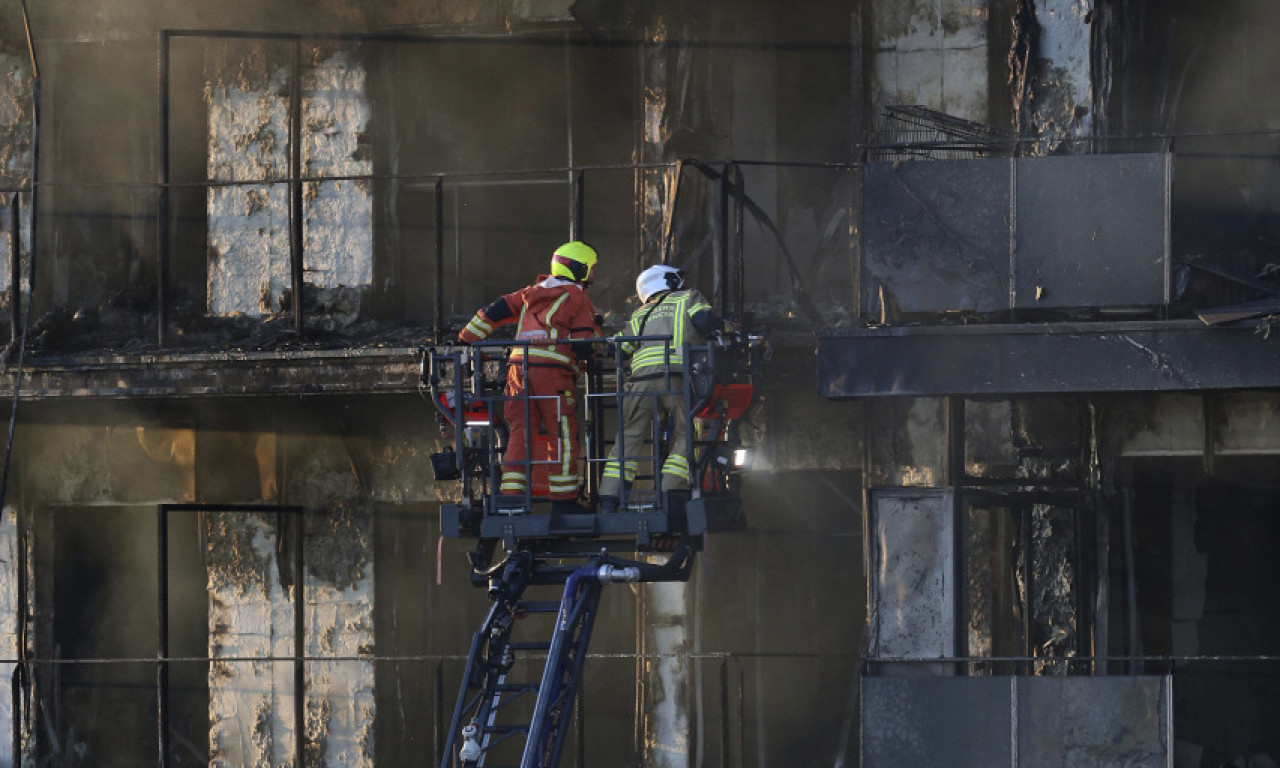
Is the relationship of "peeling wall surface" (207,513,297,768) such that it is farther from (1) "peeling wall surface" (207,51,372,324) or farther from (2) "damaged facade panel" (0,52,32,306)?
(2) "damaged facade panel" (0,52,32,306)

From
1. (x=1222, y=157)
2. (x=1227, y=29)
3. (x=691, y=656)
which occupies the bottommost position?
(x=691, y=656)

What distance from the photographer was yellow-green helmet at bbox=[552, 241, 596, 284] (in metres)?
10.0

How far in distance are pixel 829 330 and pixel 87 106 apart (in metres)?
6.57

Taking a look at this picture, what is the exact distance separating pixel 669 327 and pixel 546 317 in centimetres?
63

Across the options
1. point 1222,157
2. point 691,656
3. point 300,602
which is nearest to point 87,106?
point 300,602

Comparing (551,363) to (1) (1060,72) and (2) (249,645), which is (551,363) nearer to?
(1) (1060,72)

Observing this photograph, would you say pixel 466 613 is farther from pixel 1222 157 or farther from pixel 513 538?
pixel 1222 157

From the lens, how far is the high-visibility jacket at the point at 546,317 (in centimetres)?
987

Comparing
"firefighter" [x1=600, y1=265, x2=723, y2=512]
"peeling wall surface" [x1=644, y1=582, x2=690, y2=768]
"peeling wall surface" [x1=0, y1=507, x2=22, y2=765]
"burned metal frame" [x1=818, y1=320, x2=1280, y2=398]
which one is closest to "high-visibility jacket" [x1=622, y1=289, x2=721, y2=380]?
"firefighter" [x1=600, y1=265, x2=723, y2=512]

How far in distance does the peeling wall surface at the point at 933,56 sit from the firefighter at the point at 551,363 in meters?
3.53

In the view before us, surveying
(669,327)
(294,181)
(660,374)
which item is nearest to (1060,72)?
(669,327)

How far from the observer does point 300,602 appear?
1345 cm

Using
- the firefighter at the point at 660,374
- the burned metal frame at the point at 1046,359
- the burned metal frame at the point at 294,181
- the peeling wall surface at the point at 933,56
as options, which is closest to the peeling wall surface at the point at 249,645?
the burned metal frame at the point at 294,181

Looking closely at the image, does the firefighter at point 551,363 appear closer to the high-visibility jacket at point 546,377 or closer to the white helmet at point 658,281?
the high-visibility jacket at point 546,377
